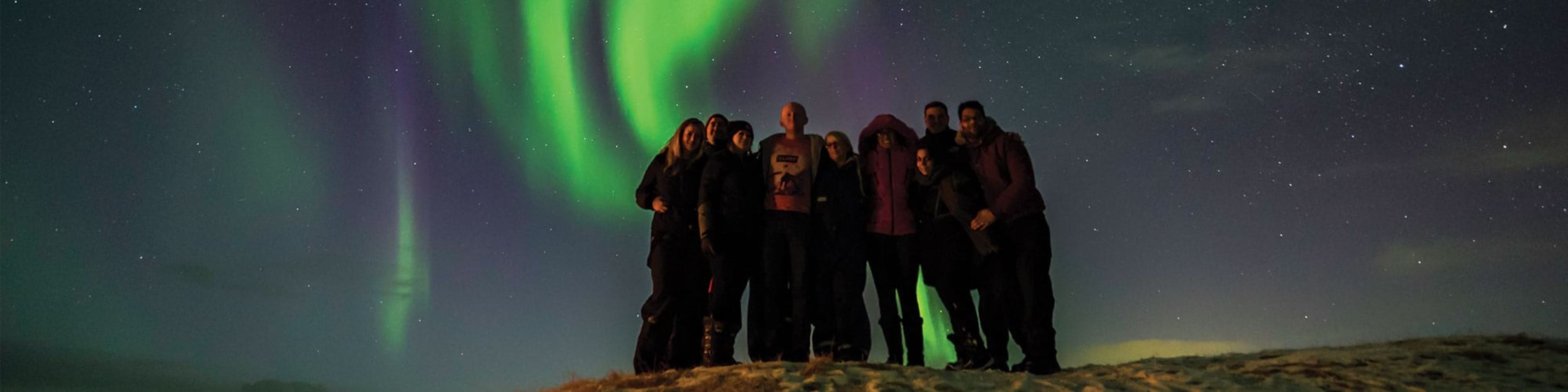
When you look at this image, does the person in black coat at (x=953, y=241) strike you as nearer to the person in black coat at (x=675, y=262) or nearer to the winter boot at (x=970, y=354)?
the winter boot at (x=970, y=354)

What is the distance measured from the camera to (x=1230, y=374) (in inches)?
347

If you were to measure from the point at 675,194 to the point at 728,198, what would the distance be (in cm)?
51

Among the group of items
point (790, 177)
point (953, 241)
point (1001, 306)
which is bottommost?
point (1001, 306)

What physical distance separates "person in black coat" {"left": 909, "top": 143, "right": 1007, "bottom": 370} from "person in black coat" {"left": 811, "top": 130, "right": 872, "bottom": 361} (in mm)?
594

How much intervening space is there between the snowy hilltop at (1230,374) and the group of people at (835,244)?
2.05 ft

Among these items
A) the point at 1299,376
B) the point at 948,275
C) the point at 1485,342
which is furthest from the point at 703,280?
the point at 1485,342

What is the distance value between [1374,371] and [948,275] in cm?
398

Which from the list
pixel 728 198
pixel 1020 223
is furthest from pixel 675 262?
pixel 1020 223

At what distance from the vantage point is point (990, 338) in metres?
8.99

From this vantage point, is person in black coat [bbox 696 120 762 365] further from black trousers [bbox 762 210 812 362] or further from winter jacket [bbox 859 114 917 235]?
winter jacket [bbox 859 114 917 235]

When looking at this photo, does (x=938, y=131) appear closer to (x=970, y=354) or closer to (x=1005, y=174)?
(x=1005, y=174)

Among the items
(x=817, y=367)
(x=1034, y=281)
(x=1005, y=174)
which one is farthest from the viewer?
(x=1005, y=174)

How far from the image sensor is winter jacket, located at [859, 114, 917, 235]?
9.05 m

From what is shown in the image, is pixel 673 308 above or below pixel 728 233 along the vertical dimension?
below
